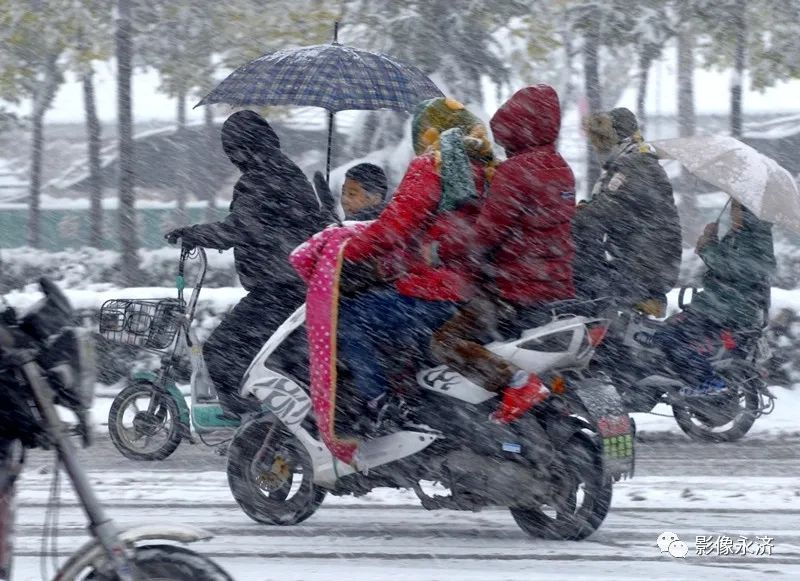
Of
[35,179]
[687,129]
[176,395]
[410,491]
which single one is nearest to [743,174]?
[410,491]

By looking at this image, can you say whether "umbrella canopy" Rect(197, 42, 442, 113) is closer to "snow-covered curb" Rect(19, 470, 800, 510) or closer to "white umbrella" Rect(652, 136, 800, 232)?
"white umbrella" Rect(652, 136, 800, 232)

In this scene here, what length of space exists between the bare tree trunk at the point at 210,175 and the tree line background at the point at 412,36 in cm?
494

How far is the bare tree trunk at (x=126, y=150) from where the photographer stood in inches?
678

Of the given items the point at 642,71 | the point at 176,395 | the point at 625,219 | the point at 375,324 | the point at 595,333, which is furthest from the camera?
the point at 642,71

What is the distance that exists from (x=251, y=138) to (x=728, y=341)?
439 centimetres

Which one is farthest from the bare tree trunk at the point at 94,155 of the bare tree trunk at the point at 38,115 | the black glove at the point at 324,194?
the black glove at the point at 324,194

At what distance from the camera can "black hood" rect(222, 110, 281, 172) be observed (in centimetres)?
732

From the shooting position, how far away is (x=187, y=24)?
21.3 meters

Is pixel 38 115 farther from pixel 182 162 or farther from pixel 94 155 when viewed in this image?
pixel 182 162

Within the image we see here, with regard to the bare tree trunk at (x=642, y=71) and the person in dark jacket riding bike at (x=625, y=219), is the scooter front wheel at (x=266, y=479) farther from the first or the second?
the bare tree trunk at (x=642, y=71)

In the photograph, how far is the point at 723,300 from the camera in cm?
1018

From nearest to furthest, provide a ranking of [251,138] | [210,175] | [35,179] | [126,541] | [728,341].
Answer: [126,541] < [251,138] < [728,341] < [35,179] < [210,175]

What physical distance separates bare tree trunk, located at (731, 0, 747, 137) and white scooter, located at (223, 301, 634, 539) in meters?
11.8

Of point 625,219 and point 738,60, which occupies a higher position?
point 625,219
